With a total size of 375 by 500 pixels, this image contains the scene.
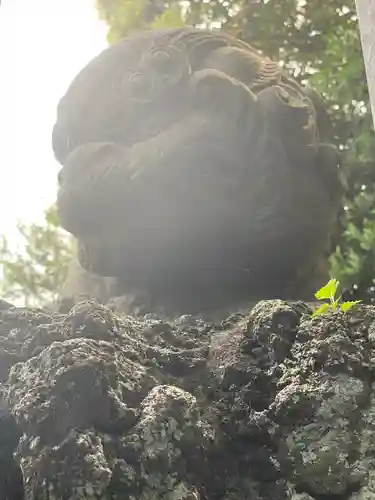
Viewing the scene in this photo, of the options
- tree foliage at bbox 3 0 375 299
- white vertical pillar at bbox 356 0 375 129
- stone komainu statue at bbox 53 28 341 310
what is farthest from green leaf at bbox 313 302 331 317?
tree foliage at bbox 3 0 375 299

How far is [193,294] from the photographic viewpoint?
3.81 feet

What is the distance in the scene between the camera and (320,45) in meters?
2.16

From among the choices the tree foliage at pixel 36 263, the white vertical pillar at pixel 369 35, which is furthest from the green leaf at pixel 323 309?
the tree foliage at pixel 36 263

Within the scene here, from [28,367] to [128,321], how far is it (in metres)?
0.17

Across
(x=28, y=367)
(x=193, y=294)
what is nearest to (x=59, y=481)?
(x=28, y=367)

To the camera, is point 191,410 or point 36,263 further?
point 36,263

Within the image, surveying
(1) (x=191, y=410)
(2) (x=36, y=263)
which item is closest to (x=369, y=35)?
(1) (x=191, y=410)

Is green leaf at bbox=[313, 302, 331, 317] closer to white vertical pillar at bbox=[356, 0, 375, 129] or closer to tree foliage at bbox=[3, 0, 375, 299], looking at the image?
white vertical pillar at bbox=[356, 0, 375, 129]

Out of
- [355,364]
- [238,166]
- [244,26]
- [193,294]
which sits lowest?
[355,364]

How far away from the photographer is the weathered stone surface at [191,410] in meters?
0.63

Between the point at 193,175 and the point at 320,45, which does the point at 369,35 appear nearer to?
the point at 193,175

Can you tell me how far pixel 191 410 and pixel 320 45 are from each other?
1692 mm

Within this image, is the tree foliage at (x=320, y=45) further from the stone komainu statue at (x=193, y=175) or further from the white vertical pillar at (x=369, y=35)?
the white vertical pillar at (x=369, y=35)

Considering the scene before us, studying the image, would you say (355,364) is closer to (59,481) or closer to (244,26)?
(59,481)
